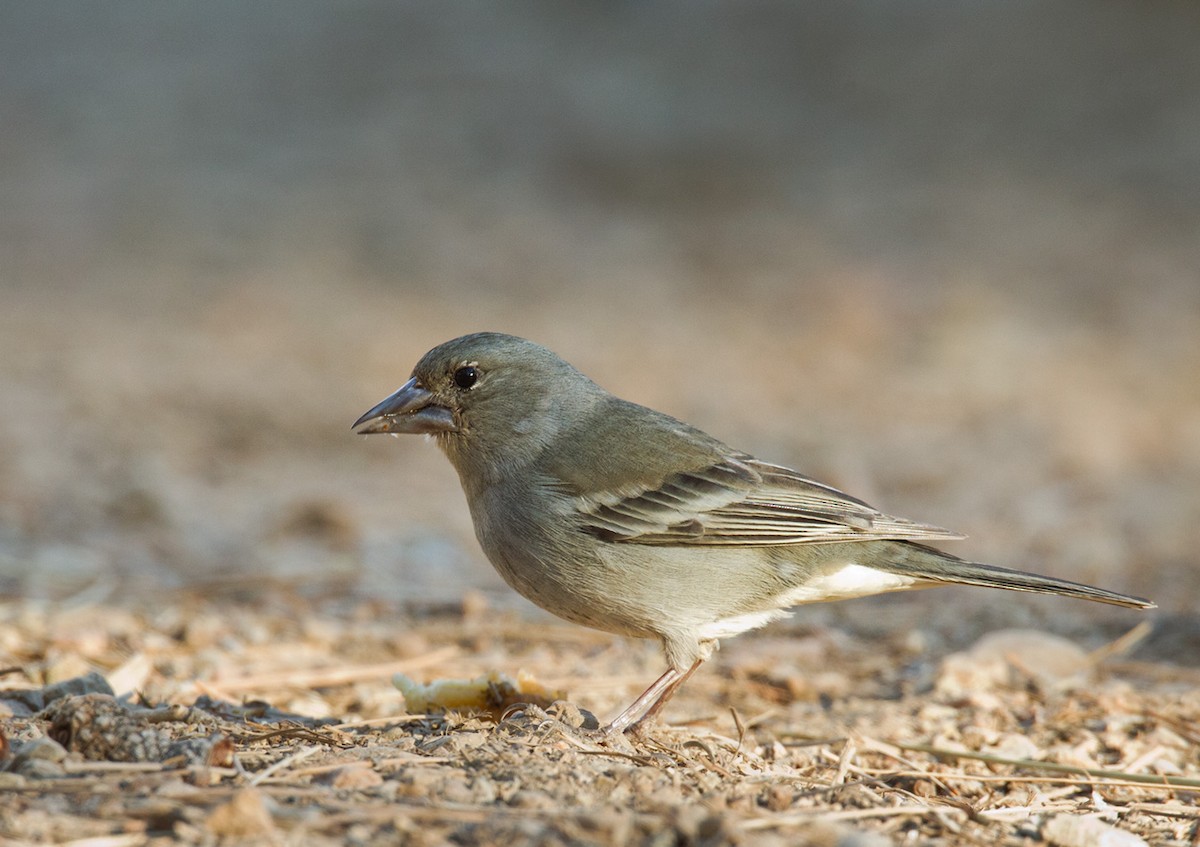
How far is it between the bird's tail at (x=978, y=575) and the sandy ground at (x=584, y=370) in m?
0.53

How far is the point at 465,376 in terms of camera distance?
480 centimetres

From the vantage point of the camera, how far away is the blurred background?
7594 mm

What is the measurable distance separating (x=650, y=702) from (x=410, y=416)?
1410mm

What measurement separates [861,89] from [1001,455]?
30.0 ft

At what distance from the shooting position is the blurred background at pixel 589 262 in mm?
7594

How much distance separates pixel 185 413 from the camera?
9.08m

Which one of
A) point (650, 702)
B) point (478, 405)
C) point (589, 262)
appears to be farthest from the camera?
point (589, 262)

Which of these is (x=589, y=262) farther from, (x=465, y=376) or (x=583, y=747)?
(x=583, y=747)

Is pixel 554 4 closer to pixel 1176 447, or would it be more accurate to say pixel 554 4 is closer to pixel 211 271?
pixel 211 271

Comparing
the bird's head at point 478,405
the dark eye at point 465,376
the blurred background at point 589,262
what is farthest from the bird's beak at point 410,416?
the blurred background at point 589,262

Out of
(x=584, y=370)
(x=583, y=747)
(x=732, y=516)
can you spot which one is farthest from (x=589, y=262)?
(x=583, y=747)

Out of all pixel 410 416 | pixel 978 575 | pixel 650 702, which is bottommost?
pixel 650 702

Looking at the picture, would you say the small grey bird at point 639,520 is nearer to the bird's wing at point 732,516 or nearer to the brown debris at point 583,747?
the bird's wing at point 732,516

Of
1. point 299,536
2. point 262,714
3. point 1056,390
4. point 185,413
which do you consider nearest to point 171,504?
point 299,536
